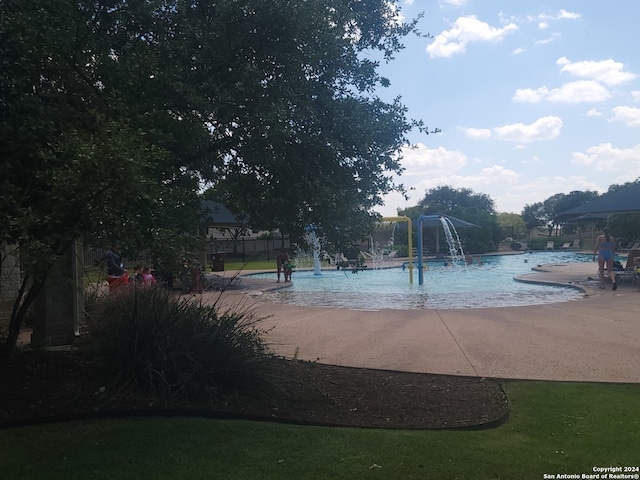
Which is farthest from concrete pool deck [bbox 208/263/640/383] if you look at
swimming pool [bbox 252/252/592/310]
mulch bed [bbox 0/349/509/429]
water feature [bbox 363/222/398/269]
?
water feature [bbox 363/222/398/269]

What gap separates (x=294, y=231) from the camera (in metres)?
6.40

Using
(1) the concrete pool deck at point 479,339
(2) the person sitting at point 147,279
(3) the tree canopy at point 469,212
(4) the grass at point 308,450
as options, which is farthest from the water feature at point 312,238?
(3) the tree canopy at point 469,212

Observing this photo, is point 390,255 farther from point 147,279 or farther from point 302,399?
point 302,399

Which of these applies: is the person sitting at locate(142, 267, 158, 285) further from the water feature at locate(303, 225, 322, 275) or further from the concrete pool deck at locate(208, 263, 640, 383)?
the water feature at locate(303, 225, 322, 275)

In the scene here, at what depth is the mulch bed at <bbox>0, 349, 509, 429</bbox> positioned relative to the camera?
5.00m

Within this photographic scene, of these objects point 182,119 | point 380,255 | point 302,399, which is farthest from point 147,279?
point 380,255

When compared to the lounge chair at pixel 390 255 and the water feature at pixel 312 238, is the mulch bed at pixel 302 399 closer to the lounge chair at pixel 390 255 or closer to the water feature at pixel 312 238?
the water feature at pixel 312 238

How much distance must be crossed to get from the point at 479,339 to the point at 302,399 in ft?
14.3

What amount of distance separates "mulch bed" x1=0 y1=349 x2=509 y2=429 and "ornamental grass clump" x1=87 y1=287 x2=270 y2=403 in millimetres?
180

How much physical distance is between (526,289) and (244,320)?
1378 centimetres

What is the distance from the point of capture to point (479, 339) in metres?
9.00

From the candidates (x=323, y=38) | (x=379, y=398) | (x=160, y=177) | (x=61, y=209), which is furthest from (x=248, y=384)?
(x=323, y=38)

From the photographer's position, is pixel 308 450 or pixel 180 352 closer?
pixel 308 450

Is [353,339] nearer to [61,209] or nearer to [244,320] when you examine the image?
[244,320]
